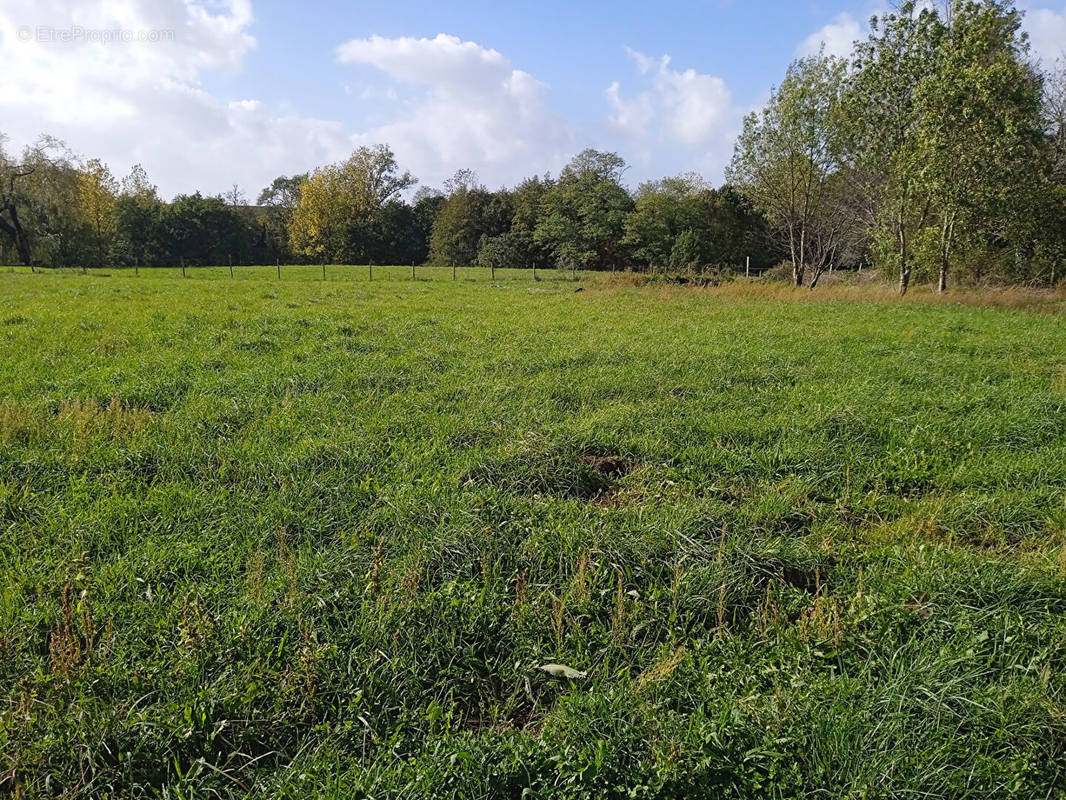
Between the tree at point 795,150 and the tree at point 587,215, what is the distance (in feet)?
62.4

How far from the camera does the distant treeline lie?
20.3 metres

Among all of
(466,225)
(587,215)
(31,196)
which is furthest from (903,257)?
(31,196)

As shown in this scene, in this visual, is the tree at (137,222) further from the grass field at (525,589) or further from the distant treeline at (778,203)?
the grass field at (525,589)

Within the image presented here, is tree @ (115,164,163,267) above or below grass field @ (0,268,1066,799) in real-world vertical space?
above

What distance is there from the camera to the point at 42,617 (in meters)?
3.07

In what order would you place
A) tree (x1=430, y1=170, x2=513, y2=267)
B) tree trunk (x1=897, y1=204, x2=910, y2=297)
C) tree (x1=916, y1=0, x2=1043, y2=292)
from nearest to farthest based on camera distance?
tree (x1=916, y1=0, x2=1043, y2=292)
tree trunk (x1=897, y1=204, x2=910, y2=297)
tree (x1=430, y1=170, x2=513, y2=267)

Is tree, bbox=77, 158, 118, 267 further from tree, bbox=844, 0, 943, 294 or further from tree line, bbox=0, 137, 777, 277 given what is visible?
tree, bbox=844, 0, 943, 294

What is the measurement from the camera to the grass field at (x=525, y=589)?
93.8 inches

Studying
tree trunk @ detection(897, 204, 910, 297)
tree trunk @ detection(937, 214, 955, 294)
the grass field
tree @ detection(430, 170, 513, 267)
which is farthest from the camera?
tree @ detection(430, 170, 513, 267)

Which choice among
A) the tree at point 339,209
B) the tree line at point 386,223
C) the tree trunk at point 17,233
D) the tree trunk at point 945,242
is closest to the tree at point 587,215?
the tree line at point 386,223

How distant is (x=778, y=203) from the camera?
31125mm

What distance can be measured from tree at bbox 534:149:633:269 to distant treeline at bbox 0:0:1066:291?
0.19m

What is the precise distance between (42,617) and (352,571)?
1.55 metres

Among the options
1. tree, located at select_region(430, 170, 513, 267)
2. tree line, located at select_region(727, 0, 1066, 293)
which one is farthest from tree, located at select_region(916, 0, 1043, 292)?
tree, located at select_region(430, 170, 513, 267)
